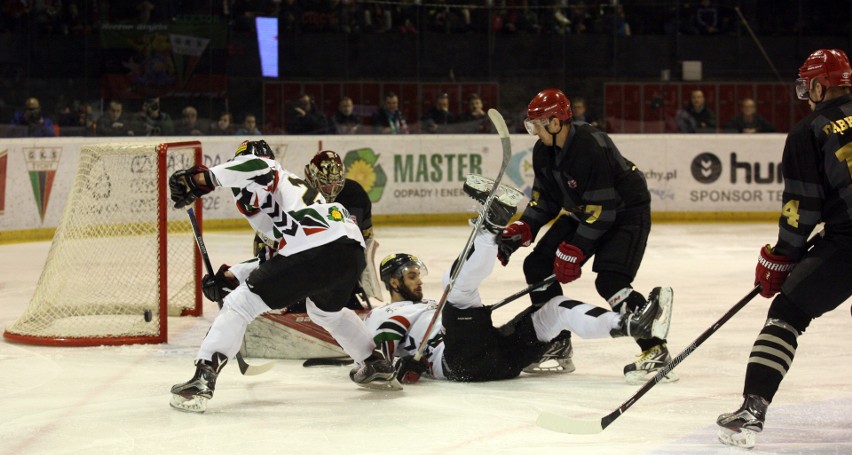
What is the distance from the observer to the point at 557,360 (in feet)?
15.6

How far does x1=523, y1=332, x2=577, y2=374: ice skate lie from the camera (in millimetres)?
A: 4730

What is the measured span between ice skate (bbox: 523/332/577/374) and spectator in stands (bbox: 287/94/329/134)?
593 centimetres

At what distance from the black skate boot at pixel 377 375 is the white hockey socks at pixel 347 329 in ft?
0.12

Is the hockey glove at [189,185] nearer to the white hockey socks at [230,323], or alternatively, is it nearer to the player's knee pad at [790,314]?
the white hockey socks at [230,323]

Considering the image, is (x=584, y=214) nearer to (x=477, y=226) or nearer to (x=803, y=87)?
(x=477, y=226)

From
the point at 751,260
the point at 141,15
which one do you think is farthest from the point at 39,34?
the point at 751,260

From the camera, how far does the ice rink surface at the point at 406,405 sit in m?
3.63

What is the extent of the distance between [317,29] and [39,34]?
2.70m

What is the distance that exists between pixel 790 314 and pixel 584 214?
3.80 feet

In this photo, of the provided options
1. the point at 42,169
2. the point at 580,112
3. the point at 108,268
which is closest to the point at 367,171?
the point at 580,112

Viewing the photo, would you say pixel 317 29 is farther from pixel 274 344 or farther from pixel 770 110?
pixel 274 344

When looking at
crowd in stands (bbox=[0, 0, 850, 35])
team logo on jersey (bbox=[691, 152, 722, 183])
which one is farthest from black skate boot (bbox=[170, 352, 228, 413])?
team logo on jersey (bbox=[691, 152, 722, 183])

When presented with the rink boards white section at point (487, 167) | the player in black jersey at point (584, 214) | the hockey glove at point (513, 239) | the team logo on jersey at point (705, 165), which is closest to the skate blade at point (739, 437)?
the player in black jersey at point (584, 214)

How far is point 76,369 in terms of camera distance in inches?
189
